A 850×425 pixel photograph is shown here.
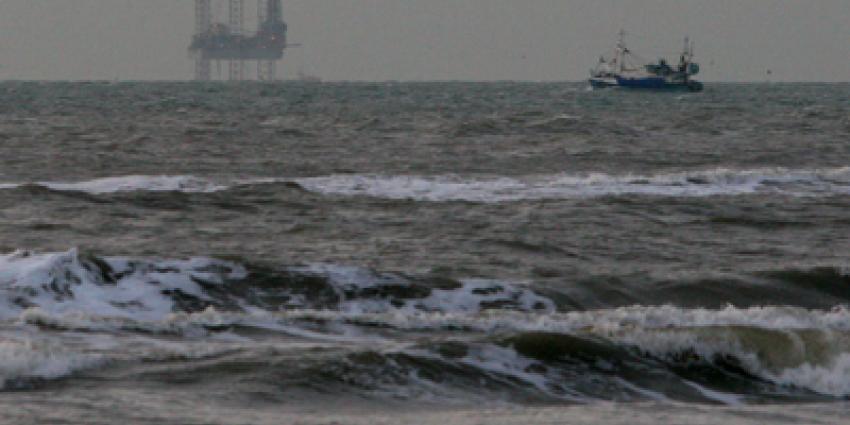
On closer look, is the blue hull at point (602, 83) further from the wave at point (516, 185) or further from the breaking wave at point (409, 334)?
the breaking wave at point (409, 334)

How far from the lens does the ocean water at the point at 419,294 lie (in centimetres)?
962

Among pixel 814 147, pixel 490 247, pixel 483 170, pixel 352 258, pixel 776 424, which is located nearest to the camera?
pixel 776 424

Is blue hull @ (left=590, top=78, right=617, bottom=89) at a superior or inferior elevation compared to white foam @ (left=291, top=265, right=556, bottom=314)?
inferior

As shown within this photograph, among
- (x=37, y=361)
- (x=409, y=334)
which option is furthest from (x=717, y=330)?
(x=37, y=361)

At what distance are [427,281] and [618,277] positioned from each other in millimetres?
2247

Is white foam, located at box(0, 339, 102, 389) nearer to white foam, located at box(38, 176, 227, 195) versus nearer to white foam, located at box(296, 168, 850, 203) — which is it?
white foam, located at box(296, 168, 850, 203)

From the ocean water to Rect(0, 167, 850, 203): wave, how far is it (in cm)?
12

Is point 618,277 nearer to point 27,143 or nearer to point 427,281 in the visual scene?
point 427,281

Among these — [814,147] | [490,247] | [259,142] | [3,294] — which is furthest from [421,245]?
[814,147]

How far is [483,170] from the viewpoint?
98.4 ft

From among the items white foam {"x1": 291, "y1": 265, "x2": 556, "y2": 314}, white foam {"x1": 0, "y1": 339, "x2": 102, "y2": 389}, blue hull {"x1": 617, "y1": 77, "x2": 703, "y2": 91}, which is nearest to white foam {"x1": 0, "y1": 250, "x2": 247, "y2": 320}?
white foam {"x1": 291, "y1": 265, "x2": 556, "y2": 314}

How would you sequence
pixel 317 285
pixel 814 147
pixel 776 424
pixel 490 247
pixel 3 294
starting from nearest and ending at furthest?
pixel 776 424, pixel 3 294, pixel 317 285, pixel 490 247, pixel 814 147

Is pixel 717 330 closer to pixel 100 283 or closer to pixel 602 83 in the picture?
pixel 100 283

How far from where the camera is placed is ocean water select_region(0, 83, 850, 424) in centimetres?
962
